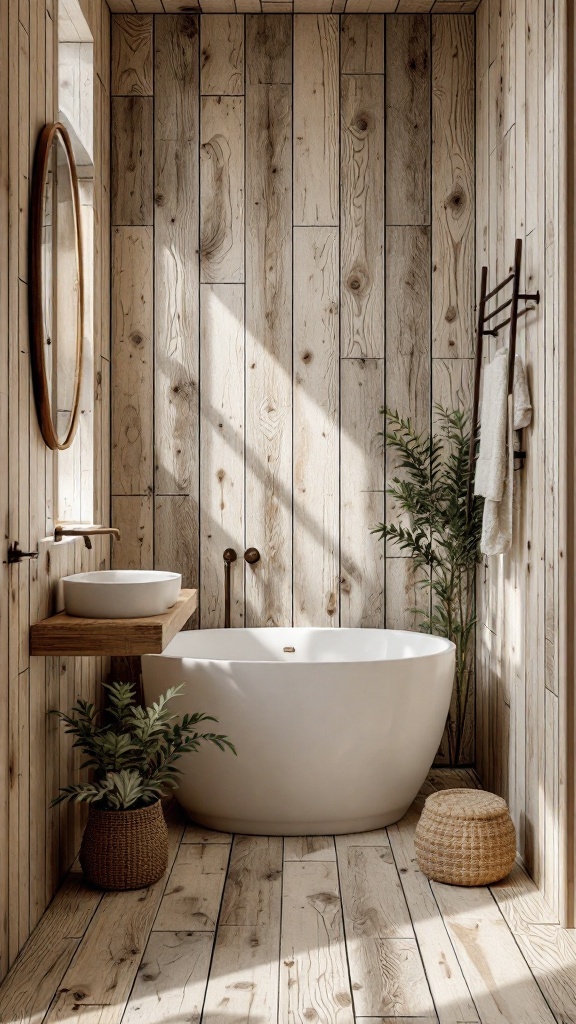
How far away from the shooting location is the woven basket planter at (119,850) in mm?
2512

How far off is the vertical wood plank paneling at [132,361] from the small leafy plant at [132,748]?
104 cm

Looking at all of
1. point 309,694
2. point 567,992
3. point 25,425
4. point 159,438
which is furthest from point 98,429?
point 567,992

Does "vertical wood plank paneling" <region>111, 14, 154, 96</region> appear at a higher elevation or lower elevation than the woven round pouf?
higher

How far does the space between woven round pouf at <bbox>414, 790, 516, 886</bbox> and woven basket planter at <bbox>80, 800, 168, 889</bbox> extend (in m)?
0.78

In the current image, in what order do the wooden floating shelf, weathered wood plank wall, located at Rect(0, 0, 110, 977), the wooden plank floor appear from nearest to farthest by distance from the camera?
the wooden plank floor, weathered wood plank wall, located at Rect(0, 0, 110, 977), the wooden floating shelf

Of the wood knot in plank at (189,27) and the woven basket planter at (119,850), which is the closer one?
the woven basket planter at (119,850)

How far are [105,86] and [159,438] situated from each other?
134 centimetres

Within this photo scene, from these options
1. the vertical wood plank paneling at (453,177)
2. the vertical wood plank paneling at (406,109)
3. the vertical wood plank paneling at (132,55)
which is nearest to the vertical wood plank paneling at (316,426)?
the vertical wood plank paneling at (406,109)

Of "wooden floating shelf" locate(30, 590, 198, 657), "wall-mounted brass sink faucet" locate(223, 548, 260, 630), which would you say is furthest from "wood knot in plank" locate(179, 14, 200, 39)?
"wooden floating shelf" locate(30, 590, 198, 657)

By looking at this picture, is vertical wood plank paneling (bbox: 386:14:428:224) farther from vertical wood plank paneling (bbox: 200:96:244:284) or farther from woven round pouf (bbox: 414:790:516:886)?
woven round pouf (bbox: 414:790:516:886)

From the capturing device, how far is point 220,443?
11.7 feet

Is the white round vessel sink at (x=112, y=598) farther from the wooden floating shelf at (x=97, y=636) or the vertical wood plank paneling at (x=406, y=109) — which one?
the vertical wood plank paneling at (x=406, y=109)

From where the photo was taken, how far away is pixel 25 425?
227 centimetres

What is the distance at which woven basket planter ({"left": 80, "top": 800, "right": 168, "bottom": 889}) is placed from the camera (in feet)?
8.24
